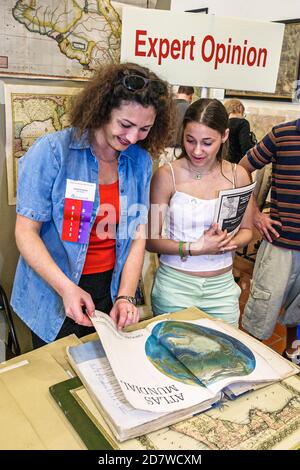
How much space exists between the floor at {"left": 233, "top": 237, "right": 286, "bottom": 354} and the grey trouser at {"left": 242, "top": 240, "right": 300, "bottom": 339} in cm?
60

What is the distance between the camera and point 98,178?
1159mm

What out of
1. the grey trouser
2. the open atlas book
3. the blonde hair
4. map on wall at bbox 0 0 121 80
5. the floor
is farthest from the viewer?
the blonde hair

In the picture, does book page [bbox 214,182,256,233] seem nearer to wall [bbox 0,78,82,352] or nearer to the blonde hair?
wall [bbox 0,78,82,352]

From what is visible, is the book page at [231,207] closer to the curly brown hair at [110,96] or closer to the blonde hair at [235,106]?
the curly brown hair at [110,96]

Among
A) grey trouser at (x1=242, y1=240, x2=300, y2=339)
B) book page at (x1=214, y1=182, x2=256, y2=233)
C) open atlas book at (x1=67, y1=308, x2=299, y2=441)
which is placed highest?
book page at (x1=214, y1=182, x2=256, y2=233)

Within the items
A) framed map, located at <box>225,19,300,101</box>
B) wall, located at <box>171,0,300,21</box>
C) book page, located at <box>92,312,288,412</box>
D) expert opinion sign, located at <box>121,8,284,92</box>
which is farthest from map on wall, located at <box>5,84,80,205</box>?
wall, located at <box>171,0,300,21</box>

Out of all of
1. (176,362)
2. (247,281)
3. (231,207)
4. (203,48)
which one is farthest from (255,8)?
(176,362)

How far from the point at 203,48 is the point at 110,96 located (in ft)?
2.02

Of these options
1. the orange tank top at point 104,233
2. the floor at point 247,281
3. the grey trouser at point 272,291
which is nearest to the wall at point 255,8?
the floor at point 247,281

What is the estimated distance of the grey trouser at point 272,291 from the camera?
5.82 ft

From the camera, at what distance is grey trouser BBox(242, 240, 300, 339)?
5.82 ft

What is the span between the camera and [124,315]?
1026 mm

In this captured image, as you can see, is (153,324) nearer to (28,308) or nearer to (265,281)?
(28,308)
